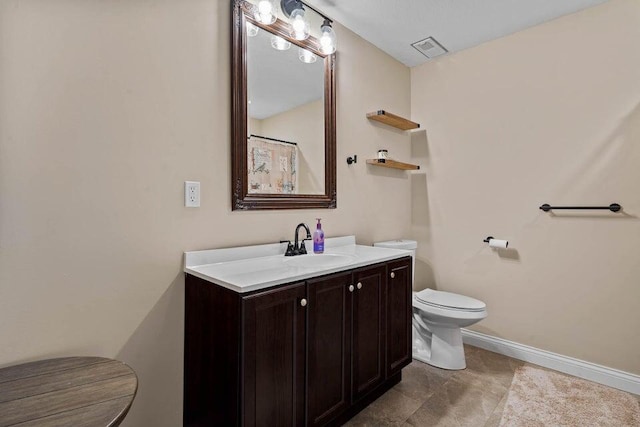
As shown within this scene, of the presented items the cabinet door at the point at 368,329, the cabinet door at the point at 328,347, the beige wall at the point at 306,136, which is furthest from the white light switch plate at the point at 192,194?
the cabinet door at the point at 368,329

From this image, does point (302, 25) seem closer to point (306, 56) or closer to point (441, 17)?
point (306, 56)

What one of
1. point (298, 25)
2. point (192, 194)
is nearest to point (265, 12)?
point (298, 25)

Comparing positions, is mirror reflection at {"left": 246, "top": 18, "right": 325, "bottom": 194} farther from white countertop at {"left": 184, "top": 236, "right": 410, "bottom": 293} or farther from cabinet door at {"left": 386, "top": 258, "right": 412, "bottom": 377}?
cabinet door at {"left": 386, "top": 258, "right": 412, "bottom": 377}

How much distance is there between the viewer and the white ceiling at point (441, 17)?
201 cm

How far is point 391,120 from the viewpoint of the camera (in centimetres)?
256

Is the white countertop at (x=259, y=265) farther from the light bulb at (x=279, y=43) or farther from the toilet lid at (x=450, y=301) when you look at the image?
the light bulb at (x=279, y=43)

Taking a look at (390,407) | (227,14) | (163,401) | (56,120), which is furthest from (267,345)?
(227,14)

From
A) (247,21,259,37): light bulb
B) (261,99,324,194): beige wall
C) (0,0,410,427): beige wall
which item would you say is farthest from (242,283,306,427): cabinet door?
(247,21,259,37): light bulb

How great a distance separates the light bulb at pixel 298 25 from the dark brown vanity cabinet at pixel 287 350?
1.43 meters

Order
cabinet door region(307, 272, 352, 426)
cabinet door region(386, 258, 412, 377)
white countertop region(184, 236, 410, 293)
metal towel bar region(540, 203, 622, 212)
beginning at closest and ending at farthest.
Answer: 1. white countertop region(184, 236, 410, 293)
2. cabinet door region(307, 272, 352, 426)
3. cabinet door region(386, 258, 412, 377)
4. metal towel bar region(540, 203, 622, 212)

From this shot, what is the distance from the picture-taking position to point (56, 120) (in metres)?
1.13

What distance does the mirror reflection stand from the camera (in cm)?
171

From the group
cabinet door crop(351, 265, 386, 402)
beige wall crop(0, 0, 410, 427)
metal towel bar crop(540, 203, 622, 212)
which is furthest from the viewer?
metal towel bar crop(540, 203, 622, 212)

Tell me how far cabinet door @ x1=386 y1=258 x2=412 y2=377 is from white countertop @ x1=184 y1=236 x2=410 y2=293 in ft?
0.32
